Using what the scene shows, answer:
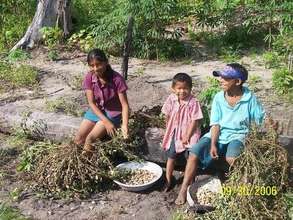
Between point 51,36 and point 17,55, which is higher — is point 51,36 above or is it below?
above

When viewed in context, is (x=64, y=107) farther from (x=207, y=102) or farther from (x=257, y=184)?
(x=257, y=184)

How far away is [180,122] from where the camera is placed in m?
4.90

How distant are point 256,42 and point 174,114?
4424 mm

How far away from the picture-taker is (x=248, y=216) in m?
4.05

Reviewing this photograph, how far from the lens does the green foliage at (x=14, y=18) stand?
9.68 m

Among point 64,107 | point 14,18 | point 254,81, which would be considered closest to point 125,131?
point 64,107

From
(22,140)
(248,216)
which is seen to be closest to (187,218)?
(248,216)

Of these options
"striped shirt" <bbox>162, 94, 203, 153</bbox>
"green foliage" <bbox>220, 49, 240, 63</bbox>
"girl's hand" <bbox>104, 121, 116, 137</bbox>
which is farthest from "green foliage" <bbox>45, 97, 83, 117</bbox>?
"green foliage" <bbox>220, 49, 240, 63</bbox>

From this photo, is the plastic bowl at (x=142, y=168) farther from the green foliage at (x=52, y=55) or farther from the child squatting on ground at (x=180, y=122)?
the green foliage at (x=52, y=55)

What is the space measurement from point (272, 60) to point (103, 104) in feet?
11.6

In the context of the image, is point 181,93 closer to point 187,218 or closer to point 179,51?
point 187,218

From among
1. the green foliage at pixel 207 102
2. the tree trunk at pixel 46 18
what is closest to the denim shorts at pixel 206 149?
the green foliage at pixel 207 102
